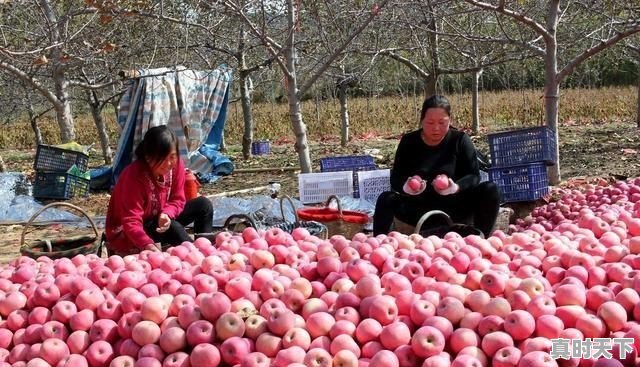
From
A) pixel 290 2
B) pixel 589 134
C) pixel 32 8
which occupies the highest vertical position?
pixel 32 8

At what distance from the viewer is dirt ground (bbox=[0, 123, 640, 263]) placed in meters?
7.57

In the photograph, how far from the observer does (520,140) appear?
21.6 feet

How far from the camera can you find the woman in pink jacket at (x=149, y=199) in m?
4.25

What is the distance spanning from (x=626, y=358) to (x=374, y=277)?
846 mm

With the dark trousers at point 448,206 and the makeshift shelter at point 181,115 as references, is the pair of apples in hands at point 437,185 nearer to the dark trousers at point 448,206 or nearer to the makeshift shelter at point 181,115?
the dark trousers at point 448,206

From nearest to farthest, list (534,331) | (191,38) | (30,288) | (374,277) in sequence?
(534,331) < (374,277) < (30,288) < (191,38)

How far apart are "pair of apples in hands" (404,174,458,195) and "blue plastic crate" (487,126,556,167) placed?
6.78 feet

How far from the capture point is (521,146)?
658cm

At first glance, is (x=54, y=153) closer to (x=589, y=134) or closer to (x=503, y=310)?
(x=503, y=310)

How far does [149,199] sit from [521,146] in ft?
12.0

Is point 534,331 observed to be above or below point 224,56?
below

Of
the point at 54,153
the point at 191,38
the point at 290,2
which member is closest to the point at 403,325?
the point at 290,2

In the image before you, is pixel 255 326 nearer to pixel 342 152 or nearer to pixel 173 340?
pixel 173 340

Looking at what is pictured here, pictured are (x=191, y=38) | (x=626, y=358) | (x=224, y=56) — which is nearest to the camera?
(x=626, y=358)
